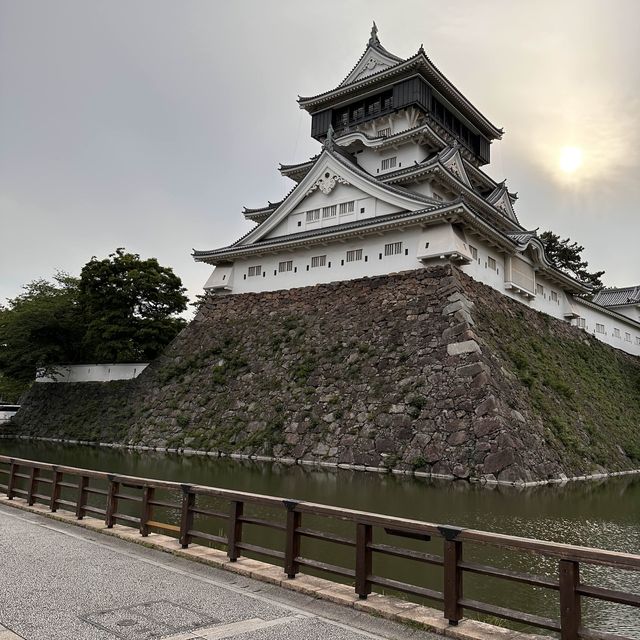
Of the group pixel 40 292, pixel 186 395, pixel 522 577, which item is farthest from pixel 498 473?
pixel 40 292

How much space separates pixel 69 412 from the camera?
27.6 m

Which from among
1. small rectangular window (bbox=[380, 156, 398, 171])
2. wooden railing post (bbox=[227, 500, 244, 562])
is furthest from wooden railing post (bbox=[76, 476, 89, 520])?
small rectangular window (bbox=[380, 156, 398, 171])

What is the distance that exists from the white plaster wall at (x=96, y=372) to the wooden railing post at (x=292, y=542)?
2211 cm

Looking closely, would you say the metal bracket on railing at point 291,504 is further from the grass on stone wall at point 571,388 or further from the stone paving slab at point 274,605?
the grass on stone wall at point 571,388

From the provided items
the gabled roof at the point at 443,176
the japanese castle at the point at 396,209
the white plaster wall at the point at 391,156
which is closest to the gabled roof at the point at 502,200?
the japanese castle at the point at 396,209

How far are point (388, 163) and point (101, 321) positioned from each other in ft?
52.1

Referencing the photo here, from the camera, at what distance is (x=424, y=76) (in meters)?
28.0

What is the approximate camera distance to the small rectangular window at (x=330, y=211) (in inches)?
950

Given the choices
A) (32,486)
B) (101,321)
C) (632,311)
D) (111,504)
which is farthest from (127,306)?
(632,311)

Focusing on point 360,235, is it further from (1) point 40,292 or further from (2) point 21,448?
(1) point 40,292

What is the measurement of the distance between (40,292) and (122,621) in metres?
37.8

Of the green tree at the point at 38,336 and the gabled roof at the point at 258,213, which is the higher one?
the gabled roof at the point at 258,213

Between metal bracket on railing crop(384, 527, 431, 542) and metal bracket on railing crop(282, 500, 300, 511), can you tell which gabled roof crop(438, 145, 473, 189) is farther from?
metal bracket on railing crop(384, 527, 431, 542)

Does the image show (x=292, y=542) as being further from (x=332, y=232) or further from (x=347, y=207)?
(x=347, y=207)
